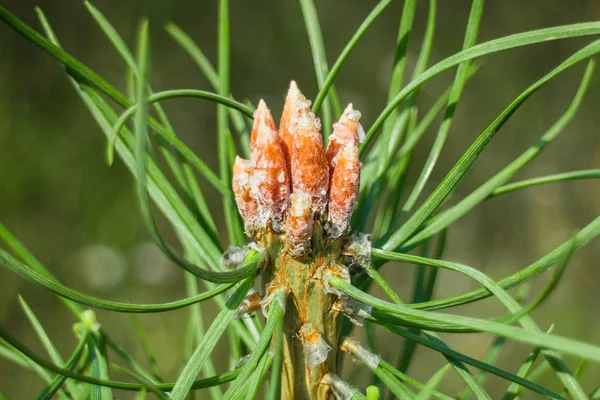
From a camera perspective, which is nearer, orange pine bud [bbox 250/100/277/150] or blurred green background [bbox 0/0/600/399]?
orange pine bud [bbox 250/100/277/150]

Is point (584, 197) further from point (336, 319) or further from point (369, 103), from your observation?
point (336, 319)

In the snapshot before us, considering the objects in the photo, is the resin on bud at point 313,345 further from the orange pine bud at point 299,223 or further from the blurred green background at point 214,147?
the blurred green background at point 214,147

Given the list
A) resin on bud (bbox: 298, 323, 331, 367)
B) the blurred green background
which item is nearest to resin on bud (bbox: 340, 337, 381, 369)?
resin on bud (bbox: 298, 323, 331, 367)

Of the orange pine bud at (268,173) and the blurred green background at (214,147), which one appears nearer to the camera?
the orange pine bud at (268,173)

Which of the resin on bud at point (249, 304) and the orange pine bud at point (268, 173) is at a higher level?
the orange pine bud at point (268, 173)

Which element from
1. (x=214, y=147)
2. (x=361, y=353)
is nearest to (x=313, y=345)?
(x=361, y=353)

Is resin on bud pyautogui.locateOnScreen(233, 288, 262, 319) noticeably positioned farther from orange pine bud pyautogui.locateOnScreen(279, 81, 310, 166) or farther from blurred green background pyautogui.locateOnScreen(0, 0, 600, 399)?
blurred green background pyautogui.locateOnScreen(0, 0, 600, 399)

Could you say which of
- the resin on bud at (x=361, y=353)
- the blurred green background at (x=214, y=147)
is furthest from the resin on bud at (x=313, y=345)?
the blurred green background at (x=214, y=147)
